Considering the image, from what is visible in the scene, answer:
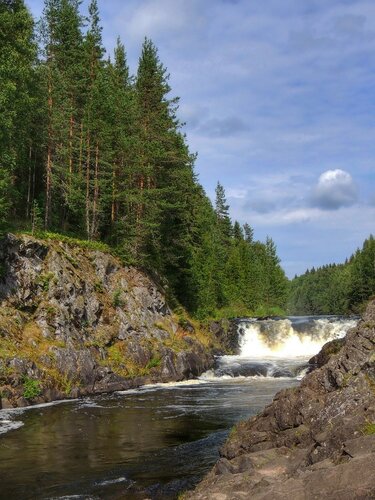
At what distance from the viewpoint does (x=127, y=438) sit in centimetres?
2066

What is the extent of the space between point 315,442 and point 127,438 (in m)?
10.0

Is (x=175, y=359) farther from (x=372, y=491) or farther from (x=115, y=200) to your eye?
(x=372, y=491)

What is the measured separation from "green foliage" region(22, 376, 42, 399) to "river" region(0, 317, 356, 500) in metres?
1.05

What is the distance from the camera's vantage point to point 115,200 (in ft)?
152

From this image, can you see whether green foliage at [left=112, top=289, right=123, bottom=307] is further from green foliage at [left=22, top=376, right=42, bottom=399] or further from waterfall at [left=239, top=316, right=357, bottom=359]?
waterfall at [left=239, top=316, right=357, bottom=359]

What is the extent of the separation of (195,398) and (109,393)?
5430mm

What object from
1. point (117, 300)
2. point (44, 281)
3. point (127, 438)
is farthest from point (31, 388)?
point (117, 300)

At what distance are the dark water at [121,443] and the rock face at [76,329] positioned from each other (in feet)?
6.79

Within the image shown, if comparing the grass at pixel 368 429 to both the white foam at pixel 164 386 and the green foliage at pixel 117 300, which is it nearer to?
the white foam at pixel 164 386

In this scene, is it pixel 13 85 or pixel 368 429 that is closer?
pixel 368 429

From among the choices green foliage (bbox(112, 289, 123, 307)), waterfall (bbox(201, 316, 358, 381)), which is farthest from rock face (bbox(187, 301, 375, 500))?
waterfall (bbox(201, 316, 358, 381))

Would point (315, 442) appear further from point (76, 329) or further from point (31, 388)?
point (76, 329)

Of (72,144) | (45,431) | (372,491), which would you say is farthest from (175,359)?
(372,491)

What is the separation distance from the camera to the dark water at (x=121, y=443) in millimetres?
14867
